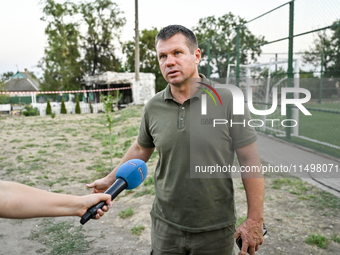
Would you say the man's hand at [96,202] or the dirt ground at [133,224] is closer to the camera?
the man's hand at [96,202]

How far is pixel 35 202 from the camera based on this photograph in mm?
1462

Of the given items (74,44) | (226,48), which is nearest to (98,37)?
(74,44)

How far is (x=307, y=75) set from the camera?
8.88 m

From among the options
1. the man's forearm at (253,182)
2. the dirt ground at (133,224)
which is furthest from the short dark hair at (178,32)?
the dirt ground at (133,224)

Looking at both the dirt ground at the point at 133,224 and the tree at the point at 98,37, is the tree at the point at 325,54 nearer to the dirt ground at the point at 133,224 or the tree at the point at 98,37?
the dirt ground at the point at 133,224

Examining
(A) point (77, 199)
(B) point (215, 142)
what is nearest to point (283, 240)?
(B) point (215, 142)

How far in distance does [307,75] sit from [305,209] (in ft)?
17.5

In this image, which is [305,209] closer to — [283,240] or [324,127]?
[283,240]

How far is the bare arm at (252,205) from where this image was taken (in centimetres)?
193

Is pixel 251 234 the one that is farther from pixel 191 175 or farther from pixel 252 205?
pixel 191 175

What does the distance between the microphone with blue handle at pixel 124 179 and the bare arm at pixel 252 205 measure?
0.63 m

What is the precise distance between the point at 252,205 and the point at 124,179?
778 mm

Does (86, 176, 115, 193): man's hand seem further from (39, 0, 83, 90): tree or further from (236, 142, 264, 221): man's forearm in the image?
(39, 0, 83, 90): tree

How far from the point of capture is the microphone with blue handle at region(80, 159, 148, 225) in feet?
5.30
